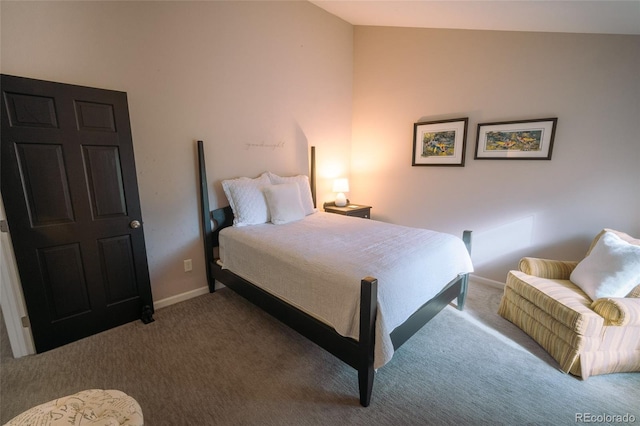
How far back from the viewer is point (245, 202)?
2.80 m

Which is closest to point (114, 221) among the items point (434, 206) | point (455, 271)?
point (455, 271)

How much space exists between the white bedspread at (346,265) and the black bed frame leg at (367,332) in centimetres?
4

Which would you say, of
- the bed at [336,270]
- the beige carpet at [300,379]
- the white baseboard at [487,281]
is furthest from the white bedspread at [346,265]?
the white baseboard at [487,281]

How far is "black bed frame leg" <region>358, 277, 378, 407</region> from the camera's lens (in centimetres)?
141

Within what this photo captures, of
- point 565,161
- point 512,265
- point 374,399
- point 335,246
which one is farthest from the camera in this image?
point 512,265

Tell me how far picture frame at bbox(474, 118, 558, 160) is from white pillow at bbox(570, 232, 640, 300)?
995 mm

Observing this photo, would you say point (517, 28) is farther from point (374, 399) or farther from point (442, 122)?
point (374, 399)

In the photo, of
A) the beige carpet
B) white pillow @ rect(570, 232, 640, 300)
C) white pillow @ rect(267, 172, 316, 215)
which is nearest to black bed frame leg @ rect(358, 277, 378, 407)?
the beige carpet

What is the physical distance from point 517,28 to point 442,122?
1.04 meters

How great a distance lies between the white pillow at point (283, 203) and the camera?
2875 mm

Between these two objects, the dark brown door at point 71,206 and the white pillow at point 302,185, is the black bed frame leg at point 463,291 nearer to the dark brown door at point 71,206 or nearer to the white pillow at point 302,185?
the white pillow at point 302,185

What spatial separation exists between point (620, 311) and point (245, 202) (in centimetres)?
298

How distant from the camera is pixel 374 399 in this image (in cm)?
161

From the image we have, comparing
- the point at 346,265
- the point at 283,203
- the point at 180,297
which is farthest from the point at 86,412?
the point at 283,203
